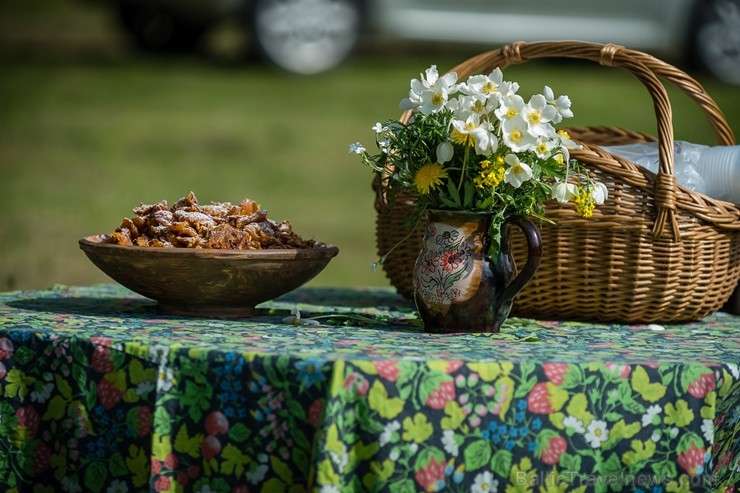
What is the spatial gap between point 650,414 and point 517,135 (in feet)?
1.80

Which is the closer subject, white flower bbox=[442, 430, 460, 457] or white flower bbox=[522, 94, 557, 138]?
white flower bbox=[442, 430, 460, 457]

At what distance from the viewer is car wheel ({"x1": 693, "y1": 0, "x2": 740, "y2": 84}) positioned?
8.48 metres

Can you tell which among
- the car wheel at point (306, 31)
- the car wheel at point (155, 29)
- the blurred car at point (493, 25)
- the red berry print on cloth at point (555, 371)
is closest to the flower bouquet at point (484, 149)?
the red berry print on cloth at point (555, 371)

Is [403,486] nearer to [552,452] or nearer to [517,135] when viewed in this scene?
[552,452]

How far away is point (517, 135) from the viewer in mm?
2053

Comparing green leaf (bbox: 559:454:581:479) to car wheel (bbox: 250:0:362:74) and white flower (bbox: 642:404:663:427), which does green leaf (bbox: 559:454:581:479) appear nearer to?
white flower (bbox: 642:404:663:427)

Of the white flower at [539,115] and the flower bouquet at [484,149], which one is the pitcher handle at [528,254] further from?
the white flower at [539,115]

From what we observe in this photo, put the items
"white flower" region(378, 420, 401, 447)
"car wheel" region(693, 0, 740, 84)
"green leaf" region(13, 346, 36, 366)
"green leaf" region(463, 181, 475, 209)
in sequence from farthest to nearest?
"car wheel" region(693, 0, 740, 84), "green leaf" region(463, 181, 475, 209), "green leaf" region(13, 346, 36, 366), "white flower" region(378, 420, 401, 447)

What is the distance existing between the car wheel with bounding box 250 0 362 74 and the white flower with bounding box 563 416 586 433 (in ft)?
21.9

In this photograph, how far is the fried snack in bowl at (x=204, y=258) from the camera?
220 cm

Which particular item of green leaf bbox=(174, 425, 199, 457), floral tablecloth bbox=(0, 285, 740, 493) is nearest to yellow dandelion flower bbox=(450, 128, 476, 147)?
floral tablecloth bbox=(0, 285, 740, 493)

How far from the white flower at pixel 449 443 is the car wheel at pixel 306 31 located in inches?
263

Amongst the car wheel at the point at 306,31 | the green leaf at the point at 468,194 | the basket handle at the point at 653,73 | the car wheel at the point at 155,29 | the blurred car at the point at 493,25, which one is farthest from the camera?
the car wheel at the point at 155,29

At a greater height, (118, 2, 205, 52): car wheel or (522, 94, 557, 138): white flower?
(118, 2, 205, 52): car wheel
